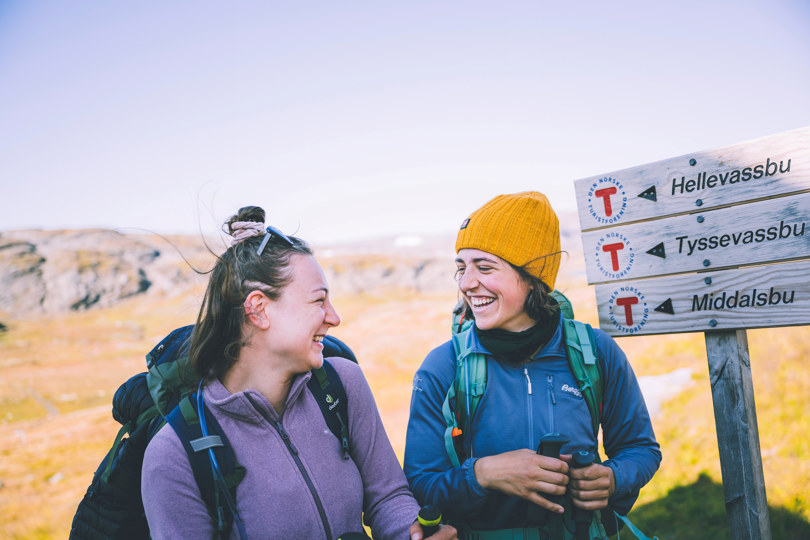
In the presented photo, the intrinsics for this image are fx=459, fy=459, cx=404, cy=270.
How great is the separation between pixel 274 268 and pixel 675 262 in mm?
2387

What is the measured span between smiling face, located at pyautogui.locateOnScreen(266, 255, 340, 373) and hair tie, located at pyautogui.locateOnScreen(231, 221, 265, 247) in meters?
0.27

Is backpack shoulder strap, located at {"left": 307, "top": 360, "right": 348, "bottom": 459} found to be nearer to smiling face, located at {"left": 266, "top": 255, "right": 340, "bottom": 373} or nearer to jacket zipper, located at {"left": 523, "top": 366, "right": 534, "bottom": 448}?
smiling face, located at {"left": 266, "top": 255, "right": 340, "bottom": 373}

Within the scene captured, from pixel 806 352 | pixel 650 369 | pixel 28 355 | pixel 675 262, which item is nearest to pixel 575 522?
pixel 675 262

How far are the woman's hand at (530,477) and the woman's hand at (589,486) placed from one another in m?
0.05

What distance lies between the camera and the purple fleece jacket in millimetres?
1832

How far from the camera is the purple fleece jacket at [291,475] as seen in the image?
6.01 feet

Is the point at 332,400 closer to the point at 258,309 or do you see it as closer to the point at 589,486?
the point at 258,309

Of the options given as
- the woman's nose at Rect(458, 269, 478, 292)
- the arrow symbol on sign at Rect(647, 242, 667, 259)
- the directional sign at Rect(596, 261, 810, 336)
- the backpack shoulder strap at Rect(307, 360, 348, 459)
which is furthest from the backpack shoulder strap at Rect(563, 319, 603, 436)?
the backpack shoulder strap at Rect(307, 360, 348, 459)

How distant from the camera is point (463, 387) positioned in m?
2.37

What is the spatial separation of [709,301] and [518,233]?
1263 millimetres

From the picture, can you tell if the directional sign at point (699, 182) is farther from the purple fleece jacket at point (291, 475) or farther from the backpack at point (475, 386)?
the purple fleece jacket at point (291, 475)

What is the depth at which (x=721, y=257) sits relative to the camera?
8.84 ft

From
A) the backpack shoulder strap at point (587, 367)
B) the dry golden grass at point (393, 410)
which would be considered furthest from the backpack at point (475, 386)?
the dry golden grass at point (393, 410)

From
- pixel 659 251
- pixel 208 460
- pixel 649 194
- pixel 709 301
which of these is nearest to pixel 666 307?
pixel 709 301
